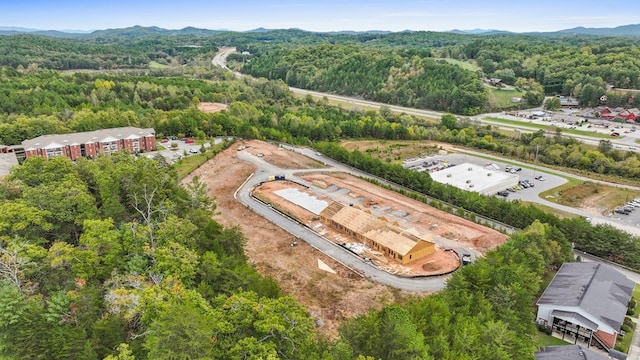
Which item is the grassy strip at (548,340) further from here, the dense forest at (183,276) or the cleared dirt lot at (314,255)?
the cleared dirt lot at (314,255)

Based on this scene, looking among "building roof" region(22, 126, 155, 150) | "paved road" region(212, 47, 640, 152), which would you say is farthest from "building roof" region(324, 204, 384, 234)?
"paved road" region(212, 47, 640, 152)

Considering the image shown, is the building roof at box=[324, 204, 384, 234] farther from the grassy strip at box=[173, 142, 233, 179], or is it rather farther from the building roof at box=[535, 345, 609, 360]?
the grassy strip at box=[173, 142, 233, 179]

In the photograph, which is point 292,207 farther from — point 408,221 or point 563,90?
point 563,90

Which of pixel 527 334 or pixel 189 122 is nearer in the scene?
pixel 527 334

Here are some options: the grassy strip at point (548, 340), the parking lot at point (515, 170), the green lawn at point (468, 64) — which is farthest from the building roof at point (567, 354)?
the green lawn at point (468, 64)

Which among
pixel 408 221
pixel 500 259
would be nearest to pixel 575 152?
pixel 408 221

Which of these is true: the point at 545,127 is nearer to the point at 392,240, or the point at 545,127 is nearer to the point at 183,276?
the point at 392,240
